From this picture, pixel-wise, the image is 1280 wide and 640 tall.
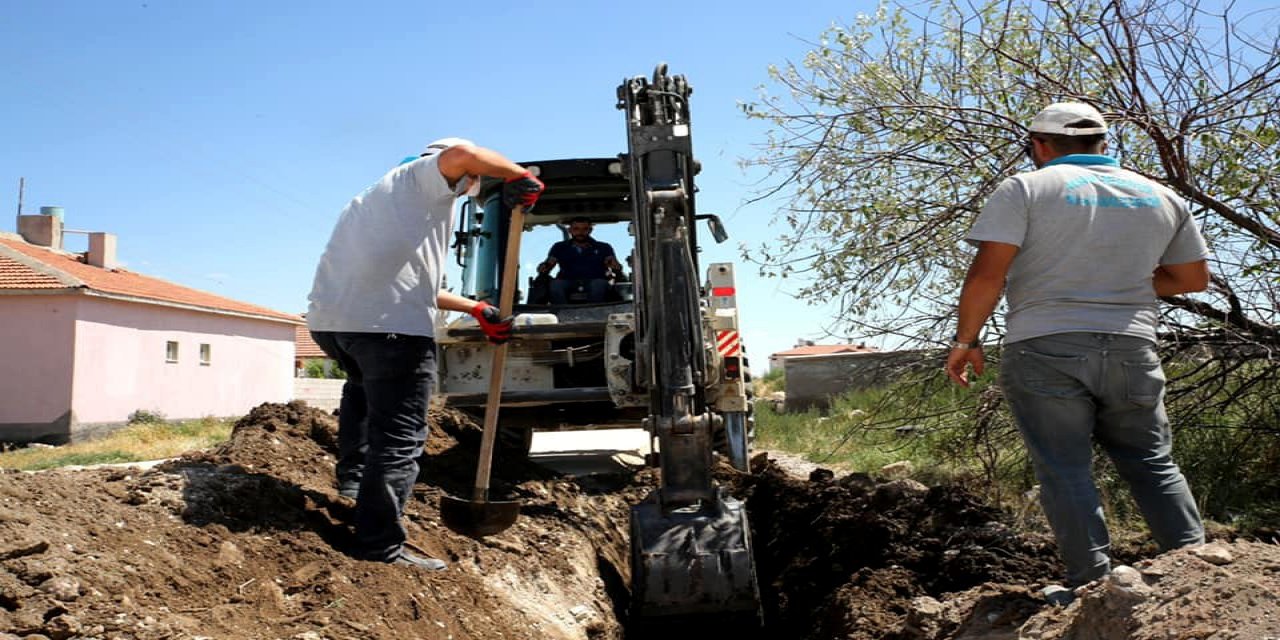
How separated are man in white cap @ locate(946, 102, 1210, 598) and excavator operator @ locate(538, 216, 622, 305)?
4682 millimetres

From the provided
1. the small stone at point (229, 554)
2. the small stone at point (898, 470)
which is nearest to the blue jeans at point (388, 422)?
the small stone at point (229, 554)

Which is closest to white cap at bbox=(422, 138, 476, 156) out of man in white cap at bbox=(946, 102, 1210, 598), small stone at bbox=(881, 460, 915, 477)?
man in white cap at bbox=(946, 102, 1210, 598)

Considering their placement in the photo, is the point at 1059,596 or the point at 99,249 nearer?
the point at 1059,596

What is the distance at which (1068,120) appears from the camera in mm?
3590

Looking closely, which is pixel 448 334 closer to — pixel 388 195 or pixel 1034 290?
pixel 388 195

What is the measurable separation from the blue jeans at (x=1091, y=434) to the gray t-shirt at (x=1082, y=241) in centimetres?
8

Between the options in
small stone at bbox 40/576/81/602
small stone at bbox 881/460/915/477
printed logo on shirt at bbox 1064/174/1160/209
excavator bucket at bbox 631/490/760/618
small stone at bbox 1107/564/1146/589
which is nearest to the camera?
small stone at bbox 1107/564/1146/589

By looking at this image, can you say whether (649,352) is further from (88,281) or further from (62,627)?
(88,281)

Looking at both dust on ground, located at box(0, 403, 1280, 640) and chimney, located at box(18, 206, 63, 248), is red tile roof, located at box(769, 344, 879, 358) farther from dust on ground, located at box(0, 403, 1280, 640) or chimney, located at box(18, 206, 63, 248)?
chimney, located at box(18, 206, 63, 248)

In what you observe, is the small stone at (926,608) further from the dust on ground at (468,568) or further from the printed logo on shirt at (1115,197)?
the printed logo on shirt at (1115,197)

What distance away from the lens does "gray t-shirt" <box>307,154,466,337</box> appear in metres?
4.22

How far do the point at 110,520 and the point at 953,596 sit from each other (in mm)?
3283

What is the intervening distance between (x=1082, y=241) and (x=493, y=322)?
254 cm

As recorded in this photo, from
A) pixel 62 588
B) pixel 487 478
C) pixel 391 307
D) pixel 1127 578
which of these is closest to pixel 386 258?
pixel 391 307
